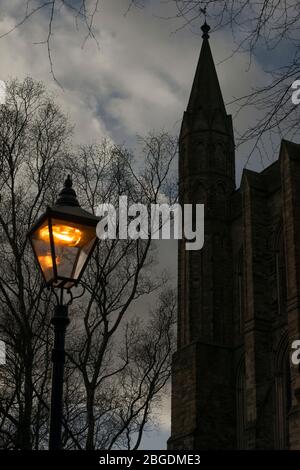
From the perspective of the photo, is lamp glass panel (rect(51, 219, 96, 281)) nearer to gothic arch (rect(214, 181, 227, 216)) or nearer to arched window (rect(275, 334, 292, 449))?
arched window (rect(275, 334, 292, 449))

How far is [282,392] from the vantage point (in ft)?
74.8

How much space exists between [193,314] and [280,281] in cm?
314

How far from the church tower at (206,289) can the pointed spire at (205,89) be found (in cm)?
4

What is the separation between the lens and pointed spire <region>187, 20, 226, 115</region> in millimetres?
28641

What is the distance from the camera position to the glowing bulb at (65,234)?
606 centimetres

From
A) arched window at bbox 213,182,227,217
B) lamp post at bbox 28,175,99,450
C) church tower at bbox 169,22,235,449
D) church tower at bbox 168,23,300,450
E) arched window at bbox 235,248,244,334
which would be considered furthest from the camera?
arched window at bbox 213,182,227,217

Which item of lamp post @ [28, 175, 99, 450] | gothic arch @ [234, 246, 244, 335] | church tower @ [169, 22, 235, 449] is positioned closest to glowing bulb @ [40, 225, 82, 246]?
lamp post @ [28, 175, 99, 450]

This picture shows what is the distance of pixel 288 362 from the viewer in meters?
23.0

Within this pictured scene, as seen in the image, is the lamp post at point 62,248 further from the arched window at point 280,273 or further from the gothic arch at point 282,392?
the arched window at point 280,273

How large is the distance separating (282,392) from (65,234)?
59.0ft

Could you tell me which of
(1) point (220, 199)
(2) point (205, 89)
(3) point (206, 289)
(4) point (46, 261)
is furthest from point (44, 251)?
(2) point (205, 89)

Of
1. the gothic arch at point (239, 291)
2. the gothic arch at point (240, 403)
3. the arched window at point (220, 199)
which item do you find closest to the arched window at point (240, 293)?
the gothic arch at point (239, 291)

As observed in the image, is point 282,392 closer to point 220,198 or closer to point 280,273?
point 280,273
